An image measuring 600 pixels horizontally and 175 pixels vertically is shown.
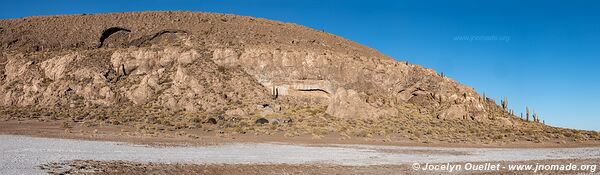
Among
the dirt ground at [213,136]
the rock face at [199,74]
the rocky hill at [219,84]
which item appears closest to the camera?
the dirt ground at [213,136]

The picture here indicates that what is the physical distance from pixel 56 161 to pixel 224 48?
40120 mm

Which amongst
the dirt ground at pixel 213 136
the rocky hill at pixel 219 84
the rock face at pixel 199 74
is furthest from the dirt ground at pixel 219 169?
the rock face at pixel 199 74

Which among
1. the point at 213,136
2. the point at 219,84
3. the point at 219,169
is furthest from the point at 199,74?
the point at 219,169

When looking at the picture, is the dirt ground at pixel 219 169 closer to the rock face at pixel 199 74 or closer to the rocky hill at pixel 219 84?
the rocky hill at pixel 219 84

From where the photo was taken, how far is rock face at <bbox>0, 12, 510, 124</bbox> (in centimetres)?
4759

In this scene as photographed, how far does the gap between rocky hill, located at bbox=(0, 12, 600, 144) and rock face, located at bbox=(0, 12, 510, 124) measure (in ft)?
0.40

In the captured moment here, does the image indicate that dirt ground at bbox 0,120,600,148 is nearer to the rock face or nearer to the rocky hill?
the rocky hill

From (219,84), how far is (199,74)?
2613mm

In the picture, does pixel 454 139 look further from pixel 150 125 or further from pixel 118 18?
pixel 118 18

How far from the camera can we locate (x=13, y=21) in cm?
6181

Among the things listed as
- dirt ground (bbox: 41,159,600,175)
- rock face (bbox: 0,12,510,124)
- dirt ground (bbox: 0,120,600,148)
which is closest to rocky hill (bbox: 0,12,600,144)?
rock face (bbox: 0,12,510,124)

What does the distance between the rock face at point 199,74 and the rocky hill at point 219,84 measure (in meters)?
0.12

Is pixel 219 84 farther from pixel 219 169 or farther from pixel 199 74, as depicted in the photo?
pixel 219 169

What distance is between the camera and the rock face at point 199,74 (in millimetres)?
47594
